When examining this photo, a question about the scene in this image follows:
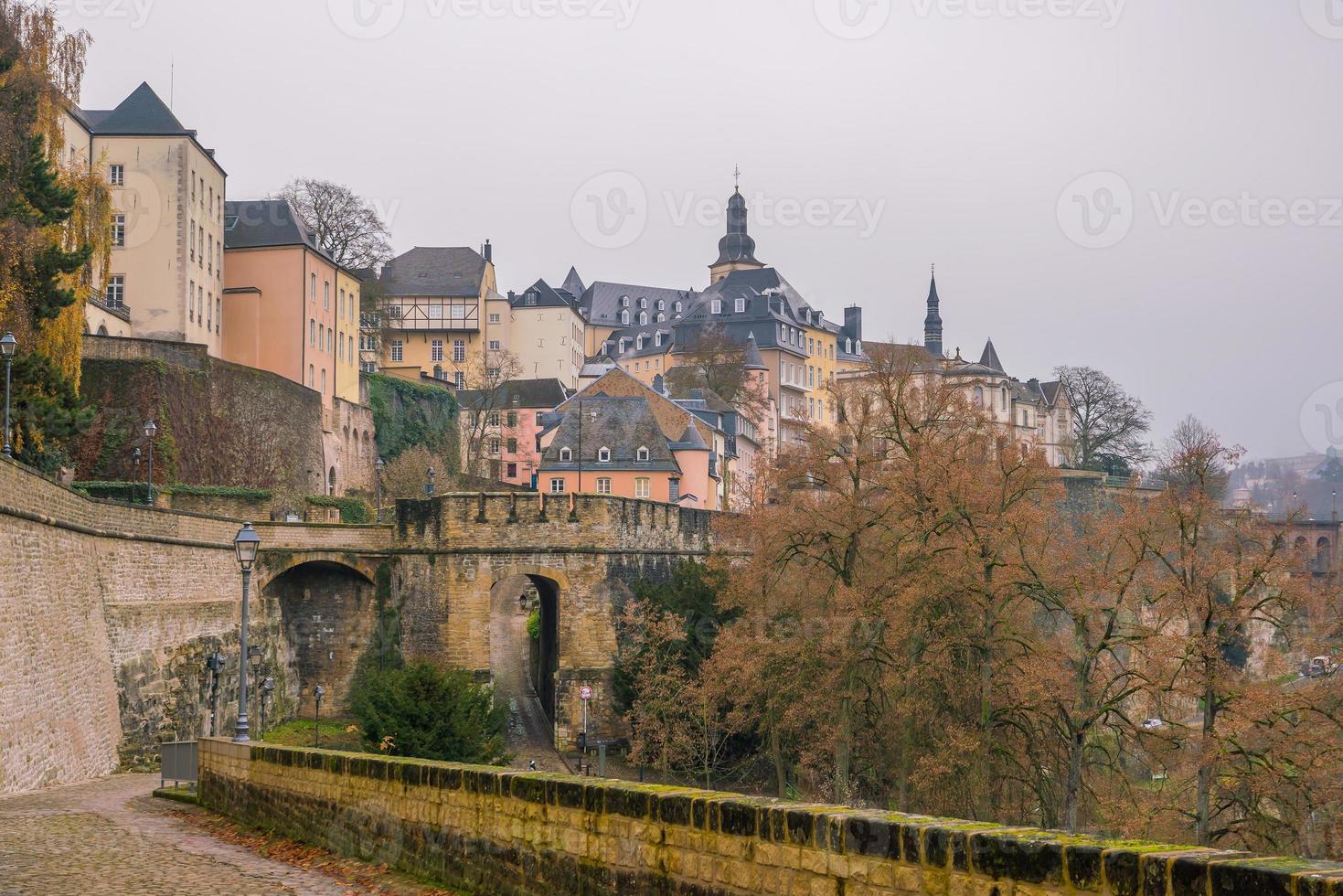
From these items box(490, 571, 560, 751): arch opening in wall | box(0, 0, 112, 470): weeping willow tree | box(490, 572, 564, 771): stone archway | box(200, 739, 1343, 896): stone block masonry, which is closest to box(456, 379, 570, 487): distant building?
box(490, 571, 560, 751): arch opening in wall

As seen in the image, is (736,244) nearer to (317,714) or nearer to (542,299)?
(542,299)

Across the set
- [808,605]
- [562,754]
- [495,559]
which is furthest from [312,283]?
[808,605]

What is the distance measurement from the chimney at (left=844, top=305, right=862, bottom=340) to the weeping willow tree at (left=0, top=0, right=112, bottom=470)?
376 ft

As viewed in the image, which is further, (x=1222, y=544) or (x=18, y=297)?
(x=1222, y=544)

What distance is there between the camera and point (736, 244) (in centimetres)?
14700

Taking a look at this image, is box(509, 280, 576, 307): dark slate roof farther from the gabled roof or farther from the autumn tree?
the autumn tree

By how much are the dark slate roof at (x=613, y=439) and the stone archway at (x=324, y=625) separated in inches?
978

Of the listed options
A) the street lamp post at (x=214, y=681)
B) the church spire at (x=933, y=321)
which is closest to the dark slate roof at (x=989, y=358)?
the church spire at (x=933, y=321)

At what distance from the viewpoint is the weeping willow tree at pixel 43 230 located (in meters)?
30.8

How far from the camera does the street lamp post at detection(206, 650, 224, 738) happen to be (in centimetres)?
3391

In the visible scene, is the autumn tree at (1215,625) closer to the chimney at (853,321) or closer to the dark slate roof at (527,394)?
the dark slate roof at (527,394)

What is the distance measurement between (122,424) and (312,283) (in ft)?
64.5

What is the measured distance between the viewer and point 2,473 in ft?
71.0

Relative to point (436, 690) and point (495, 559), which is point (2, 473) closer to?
point (436, 690)
